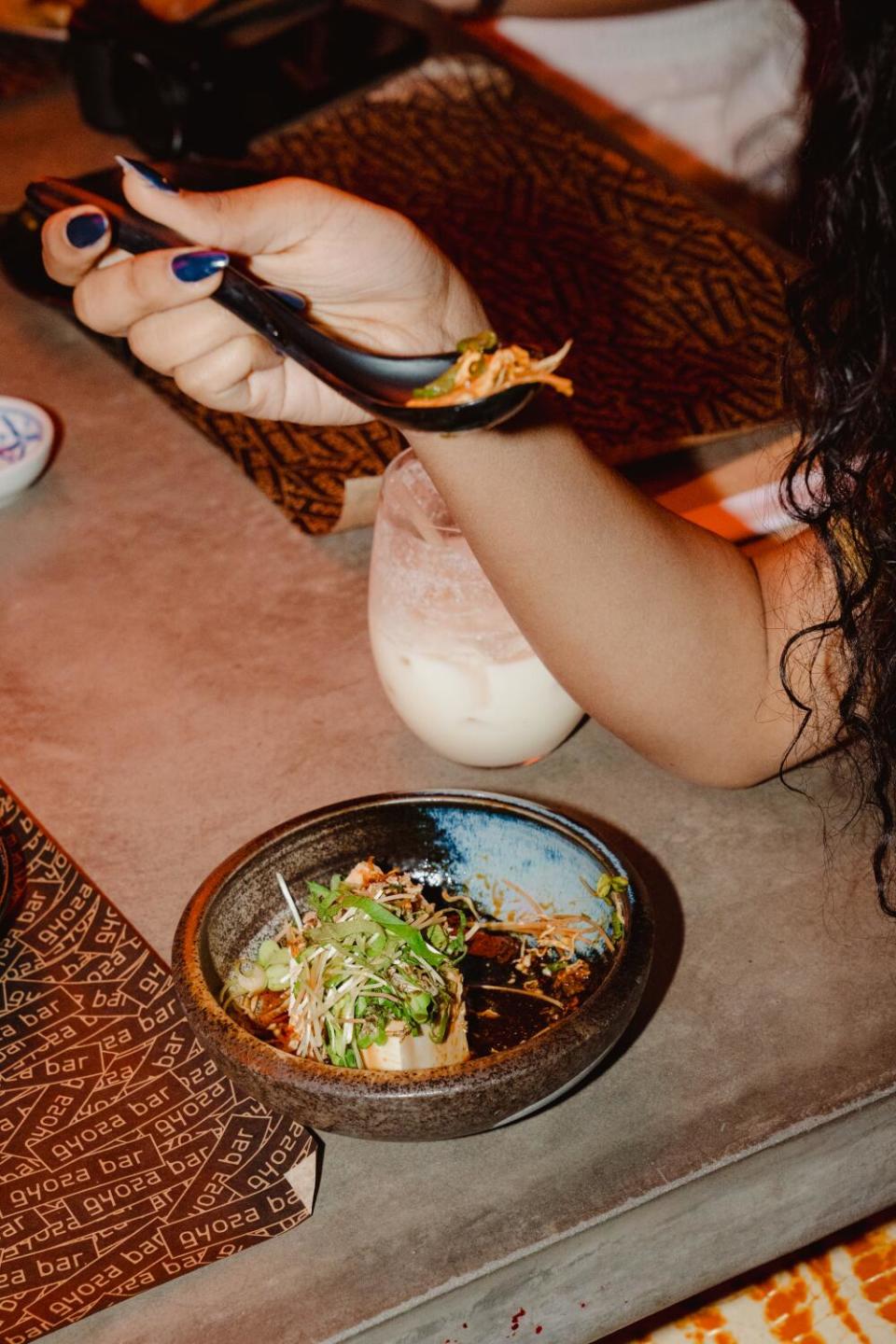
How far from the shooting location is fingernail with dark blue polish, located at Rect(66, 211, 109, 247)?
0.98 m

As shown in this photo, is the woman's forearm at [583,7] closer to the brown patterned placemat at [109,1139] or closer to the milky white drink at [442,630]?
the milky white drink at [442,630]

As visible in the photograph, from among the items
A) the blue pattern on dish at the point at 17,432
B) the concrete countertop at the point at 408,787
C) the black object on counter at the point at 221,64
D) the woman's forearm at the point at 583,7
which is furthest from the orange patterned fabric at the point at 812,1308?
the woman's forearm at the point at 583,7

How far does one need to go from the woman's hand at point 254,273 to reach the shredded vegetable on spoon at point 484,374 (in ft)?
0.54

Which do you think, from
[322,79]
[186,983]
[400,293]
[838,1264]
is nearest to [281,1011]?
[186,983]

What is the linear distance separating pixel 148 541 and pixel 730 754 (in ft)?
2.02

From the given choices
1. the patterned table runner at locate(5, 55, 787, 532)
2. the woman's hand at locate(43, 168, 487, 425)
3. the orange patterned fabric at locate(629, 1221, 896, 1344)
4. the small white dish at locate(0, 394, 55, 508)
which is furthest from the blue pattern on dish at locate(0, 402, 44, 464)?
the orange patterned fabric at locate(629, 1221, 896, 1344)

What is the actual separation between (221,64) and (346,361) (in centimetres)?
132

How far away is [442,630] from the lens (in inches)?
40.0

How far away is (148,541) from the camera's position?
137 centimetres

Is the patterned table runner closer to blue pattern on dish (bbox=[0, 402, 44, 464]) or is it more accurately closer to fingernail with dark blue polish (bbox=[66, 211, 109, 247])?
blue pattern on dish (bbox=[0, 402, 44, 464])

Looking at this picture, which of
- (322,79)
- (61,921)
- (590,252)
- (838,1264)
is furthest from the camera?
(322,79)

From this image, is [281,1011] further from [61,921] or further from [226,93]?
[226,93]

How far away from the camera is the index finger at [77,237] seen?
98 centimetres

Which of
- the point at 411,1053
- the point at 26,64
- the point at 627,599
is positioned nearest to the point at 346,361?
the point at 627,599
